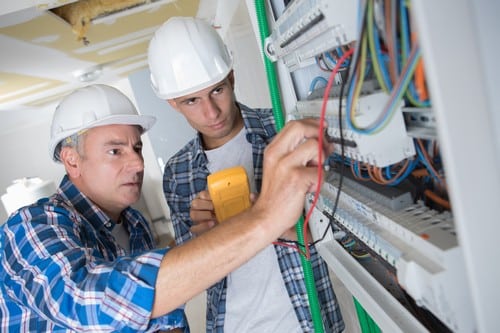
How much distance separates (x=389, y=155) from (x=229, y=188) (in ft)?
1.64

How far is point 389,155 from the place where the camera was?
547 mm

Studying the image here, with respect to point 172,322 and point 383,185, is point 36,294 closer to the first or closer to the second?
point 172,322

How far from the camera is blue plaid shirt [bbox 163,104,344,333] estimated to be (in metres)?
1.17

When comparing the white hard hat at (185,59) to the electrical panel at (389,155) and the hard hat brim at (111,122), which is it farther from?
the electrical panel at (389,155)

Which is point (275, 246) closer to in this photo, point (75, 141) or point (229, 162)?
point (229, 162)

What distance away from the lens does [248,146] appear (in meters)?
1.30

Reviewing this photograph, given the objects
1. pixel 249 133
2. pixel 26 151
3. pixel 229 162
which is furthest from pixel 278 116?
pixel 26 151

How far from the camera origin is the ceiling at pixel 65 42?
5.88 ft

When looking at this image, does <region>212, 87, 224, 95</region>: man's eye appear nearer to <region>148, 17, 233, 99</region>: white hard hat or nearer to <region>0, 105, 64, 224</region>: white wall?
<region>148, 17, 233, 99</region>: white hard hat

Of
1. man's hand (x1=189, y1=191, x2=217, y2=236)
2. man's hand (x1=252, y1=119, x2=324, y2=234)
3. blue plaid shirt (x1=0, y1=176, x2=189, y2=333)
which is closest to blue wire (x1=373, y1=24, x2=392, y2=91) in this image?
man's hand (x1=252, y1=119, x2=324, y2=234)

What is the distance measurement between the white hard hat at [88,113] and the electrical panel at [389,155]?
672mm

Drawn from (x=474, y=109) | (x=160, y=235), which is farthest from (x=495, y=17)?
(x=160, y=235)

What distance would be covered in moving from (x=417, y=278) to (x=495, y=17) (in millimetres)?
318

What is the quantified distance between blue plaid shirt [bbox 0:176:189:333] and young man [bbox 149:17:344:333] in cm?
40
